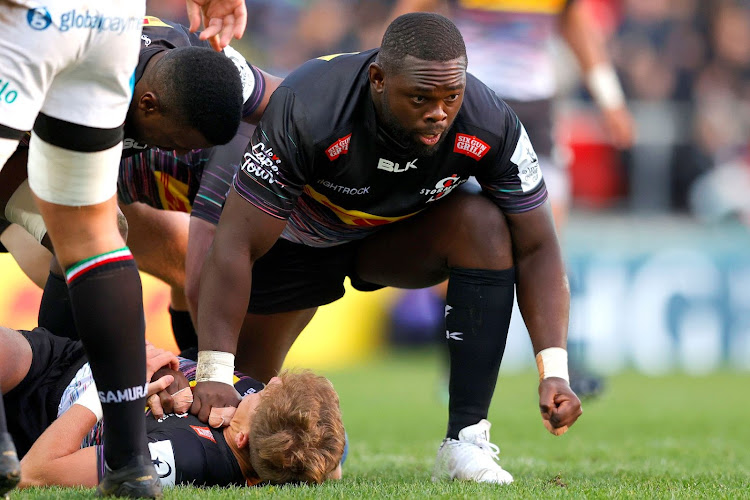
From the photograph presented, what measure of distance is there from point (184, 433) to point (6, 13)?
153 cm

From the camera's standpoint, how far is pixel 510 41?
291 inches

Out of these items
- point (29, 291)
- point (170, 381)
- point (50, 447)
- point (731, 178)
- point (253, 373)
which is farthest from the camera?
point (731, 178)

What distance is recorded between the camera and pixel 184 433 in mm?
3641

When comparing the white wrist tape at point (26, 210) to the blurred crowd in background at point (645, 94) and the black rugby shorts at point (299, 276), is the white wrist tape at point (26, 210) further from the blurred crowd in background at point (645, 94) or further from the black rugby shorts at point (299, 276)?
the blurred crowd in background at point (645, 94)

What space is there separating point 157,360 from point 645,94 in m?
9.01

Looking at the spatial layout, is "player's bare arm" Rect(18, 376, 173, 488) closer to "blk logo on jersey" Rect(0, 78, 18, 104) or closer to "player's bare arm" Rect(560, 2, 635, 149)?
"blk logo on jersey" Rect(0, 78, 18, 104)

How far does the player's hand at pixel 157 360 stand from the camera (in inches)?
149

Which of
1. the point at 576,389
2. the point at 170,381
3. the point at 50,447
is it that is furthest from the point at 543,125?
the point at 50,447

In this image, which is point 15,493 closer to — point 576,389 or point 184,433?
point 184,433

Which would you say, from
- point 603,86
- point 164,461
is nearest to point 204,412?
point 164,461

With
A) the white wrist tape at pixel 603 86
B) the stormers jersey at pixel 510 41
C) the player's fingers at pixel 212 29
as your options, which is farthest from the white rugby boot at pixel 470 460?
the white wrist tape at pixel 603 86

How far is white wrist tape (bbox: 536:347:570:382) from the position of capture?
393cm

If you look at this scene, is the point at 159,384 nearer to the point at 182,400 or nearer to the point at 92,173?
the point at 182,400

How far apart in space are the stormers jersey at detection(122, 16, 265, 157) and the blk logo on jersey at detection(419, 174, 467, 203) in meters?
0.78
